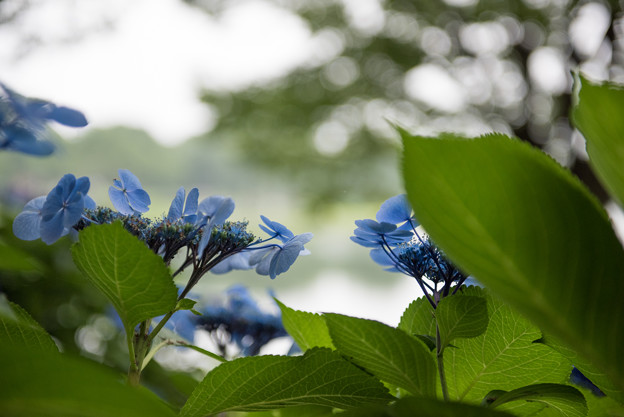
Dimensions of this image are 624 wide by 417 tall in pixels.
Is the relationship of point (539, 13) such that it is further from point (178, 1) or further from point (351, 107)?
point (178, 1)

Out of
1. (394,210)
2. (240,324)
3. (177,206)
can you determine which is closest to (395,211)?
(394,210)

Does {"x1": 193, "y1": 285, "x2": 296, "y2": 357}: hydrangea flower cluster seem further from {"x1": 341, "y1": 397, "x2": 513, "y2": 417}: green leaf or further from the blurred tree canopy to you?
the blurred tree canopy

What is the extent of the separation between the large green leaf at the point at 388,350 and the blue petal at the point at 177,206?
94mm

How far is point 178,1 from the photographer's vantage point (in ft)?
12.6

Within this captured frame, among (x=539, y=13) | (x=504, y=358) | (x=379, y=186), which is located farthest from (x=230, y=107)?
(x=504, y=358)

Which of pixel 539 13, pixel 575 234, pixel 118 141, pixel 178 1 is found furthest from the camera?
pixel 118 141

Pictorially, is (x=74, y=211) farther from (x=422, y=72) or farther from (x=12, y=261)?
(x=422, y=72)

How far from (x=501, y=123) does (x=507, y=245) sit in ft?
12.0

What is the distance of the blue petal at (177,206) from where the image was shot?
0.25 metres

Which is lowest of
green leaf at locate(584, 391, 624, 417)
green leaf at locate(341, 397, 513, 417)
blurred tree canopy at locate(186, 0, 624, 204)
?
green leaf at locate(584, 391, 624, 417)

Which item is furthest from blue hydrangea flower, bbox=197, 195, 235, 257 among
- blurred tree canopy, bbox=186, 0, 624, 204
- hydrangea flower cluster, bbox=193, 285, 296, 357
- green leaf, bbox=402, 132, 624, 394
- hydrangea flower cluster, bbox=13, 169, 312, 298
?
blurred tree canopy, bbox=186, 0, 624, 204

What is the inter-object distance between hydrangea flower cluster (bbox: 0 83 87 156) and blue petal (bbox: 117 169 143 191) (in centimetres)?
4

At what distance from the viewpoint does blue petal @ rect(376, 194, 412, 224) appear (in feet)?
0.81

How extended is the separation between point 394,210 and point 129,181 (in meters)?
0.12
